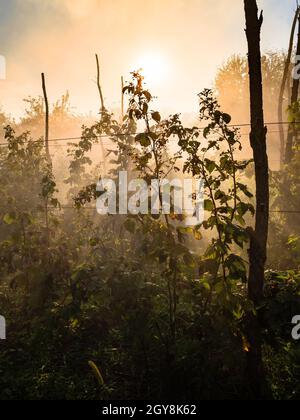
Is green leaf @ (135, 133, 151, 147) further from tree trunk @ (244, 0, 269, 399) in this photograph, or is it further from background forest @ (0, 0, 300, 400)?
tree trunk @ (244, 0, 269, 399)

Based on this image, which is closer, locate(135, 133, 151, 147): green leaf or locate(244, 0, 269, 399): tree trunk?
locate(244, 0, 269, 399): tree trunk

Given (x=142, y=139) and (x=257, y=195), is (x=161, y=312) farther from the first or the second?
(x=142, y=139)

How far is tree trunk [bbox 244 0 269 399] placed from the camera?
4078mm

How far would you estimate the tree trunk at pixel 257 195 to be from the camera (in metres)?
4.08

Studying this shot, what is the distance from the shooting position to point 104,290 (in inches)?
189

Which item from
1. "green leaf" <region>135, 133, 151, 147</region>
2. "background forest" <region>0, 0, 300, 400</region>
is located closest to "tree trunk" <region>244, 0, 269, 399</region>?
"background forest" <region>0, 0, 300, 400</region>

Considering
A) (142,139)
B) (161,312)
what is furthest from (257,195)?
(161,312)

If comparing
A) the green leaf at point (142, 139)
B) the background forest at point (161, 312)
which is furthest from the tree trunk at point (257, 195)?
the green leaf at point (142, 139)

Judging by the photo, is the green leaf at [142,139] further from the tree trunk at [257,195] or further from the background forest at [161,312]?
the tree trunk at [257,195]

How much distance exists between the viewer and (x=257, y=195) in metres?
4.17

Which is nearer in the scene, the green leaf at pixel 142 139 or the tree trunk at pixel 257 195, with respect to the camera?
the tree trunk at pixel 257 195

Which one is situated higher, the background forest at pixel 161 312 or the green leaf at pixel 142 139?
the green leaf at pixel 142 139
